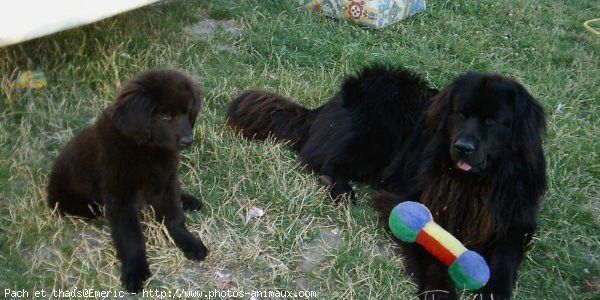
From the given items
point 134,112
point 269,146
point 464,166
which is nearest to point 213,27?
point 269,146

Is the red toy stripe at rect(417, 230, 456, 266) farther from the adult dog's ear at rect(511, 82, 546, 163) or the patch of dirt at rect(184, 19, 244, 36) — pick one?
the patch of dirt at rect(184, 19, 244, 36)

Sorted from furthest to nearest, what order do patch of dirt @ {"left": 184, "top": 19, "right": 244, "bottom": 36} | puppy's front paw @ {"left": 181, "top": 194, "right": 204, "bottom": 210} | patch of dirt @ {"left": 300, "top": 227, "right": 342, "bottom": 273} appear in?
→ patch of dirt @ {"left": 184, "top": 19, "right": 244, "bottom": 36} → puppy's front paw @ {"left": 181, "top": 194, "right": 204, "bottom": 210} → patch of dirt @ {"left": 300, "top": 227, "right": 342, "bottom": 273}

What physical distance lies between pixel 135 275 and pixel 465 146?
1510 mm

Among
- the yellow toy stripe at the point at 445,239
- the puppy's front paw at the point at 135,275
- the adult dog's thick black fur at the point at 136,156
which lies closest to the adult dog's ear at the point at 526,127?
the yellow toy stripe at the point at 445,239

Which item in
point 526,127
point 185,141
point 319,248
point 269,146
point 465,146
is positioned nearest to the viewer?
point 185,141

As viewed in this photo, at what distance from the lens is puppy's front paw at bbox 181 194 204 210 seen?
3111mm

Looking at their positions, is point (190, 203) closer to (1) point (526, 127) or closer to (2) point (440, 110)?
(2) point (440, 110)

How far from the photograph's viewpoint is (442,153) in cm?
299

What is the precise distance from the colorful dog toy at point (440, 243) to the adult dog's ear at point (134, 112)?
1.21 m

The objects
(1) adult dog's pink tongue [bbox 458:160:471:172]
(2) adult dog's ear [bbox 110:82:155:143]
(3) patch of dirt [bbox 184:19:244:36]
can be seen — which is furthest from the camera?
(3) patch of dirt [bbox 184:19:244:36]

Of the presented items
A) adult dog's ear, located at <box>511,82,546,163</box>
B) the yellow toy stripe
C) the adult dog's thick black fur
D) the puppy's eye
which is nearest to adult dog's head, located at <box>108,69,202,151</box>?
the adult dog's thick black fur

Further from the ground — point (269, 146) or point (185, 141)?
point (185, 141)

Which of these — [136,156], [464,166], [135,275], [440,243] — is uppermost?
[136,156]

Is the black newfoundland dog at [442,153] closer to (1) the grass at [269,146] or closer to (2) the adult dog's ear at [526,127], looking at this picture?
(2) the adult dog's ear at [526,127]
